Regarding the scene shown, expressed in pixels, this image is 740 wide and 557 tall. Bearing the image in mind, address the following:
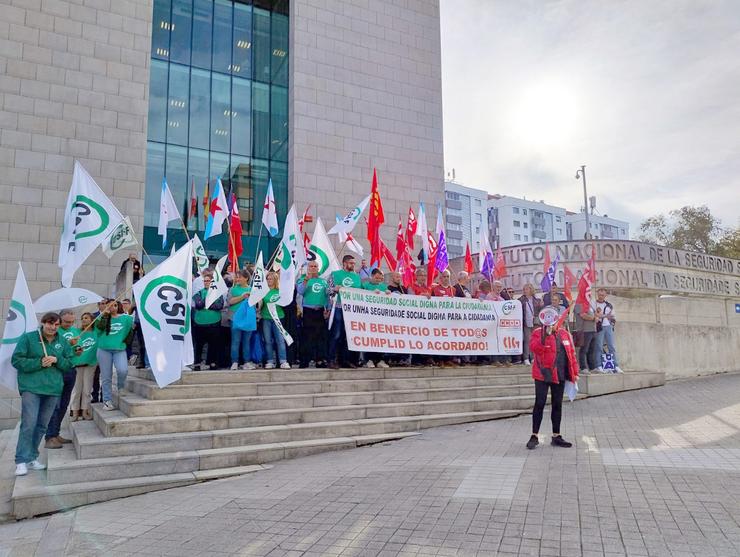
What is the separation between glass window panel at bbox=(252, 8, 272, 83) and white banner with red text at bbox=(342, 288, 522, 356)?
491 inches

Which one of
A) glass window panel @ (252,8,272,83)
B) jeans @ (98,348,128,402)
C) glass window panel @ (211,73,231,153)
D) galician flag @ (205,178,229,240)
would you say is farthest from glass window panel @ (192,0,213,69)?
jeans @ (98,348,128,402)

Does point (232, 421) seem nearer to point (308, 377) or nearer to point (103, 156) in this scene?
point (308, 377)

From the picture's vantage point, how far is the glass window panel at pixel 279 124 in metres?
19.6

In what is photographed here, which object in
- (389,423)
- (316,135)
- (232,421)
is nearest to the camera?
(232,421)

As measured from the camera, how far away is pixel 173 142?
18.0 metres

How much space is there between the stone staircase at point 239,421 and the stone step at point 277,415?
14 mm

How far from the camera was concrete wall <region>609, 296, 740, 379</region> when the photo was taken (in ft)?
47.8

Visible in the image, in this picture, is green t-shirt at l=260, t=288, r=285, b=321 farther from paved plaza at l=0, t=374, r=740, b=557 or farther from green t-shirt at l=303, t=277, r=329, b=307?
paved plaza at l=0, t=374, r=740, b=557

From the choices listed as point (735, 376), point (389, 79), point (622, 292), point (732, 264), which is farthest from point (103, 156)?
point (732, 264)

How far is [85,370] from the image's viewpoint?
348 inches

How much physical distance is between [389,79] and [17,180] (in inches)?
494

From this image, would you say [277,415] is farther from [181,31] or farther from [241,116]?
[181,31]

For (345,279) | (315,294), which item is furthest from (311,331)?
(345,279)

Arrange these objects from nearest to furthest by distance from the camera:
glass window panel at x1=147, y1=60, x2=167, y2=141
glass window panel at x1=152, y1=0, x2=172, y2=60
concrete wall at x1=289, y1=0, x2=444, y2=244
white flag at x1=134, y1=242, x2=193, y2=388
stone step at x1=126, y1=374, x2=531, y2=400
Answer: white flag at x1=134, y1=242, x2=193, y2=388, stone step at x1=126, y1=374, x2=531, y2=400, glass window panel at x1=147, y1=60, x2=167, y2=141, glass window panel at x1=152, y1=0, x2=172, y2=60, concrete wall at x1=289, y1=0, x2=444, y2=244
